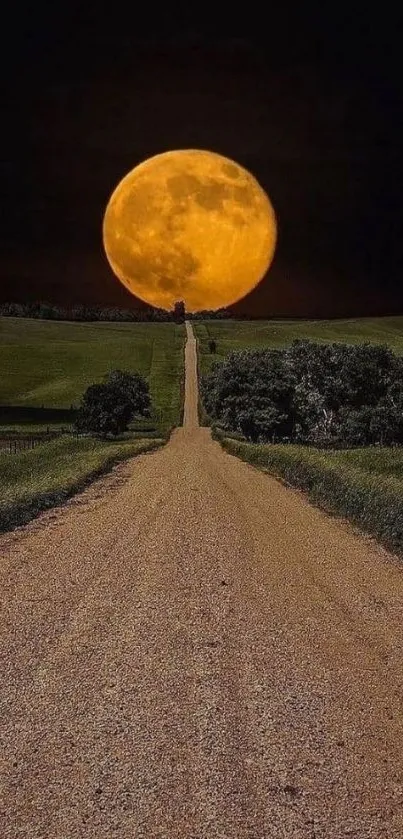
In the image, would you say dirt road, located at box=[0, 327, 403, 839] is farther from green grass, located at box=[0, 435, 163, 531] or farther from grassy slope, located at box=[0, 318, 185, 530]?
grassy slope, located at box=[0, 318, 185, 530]

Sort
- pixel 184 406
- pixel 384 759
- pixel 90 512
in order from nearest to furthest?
pixel 384 759 → pixel 90 512 → pixel 184 406

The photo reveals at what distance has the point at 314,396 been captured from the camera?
90.4 metres

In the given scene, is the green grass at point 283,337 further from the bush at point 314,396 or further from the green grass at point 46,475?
the green grass at point 46,475

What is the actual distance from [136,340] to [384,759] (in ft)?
563

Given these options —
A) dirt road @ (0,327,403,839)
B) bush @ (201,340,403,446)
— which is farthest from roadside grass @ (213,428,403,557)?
bush @ (201,340,403,446)

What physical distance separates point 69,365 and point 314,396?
221 ft

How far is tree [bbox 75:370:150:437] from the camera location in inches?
3398

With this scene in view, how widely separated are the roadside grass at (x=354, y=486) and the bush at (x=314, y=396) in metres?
38.8

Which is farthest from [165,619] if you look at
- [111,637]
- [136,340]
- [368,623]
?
[136,340]

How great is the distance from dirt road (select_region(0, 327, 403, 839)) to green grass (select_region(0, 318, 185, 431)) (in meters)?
79.4

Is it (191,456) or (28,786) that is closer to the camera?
(28,786)

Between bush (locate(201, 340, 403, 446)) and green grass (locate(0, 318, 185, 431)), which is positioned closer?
bush (locate(201, 340, 403, 446))

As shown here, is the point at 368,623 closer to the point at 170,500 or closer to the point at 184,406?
the point at 170,500

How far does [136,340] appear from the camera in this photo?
584 feet
